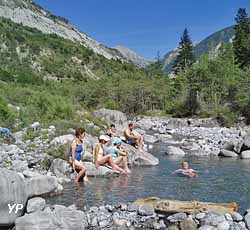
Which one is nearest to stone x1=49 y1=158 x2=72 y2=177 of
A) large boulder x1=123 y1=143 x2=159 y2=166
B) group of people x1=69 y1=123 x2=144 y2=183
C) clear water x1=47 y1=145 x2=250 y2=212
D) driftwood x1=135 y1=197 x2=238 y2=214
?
group of people x1=69 y1=123 x2=144 y2=183

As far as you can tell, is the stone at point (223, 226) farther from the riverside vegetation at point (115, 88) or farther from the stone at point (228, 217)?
the riverside vegetation at point (115, 88)

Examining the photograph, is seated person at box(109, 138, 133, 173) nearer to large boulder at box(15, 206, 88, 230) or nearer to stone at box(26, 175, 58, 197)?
stone at box(26, 175, 58, 197)

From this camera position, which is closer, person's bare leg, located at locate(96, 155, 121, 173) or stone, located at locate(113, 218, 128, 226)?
stone, located at locate(113, 218, 128, 226)

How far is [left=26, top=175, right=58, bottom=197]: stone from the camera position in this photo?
10953mm

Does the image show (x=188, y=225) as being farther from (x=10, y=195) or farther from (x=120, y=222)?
(x=10, y=195)

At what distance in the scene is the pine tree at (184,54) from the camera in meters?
83.2

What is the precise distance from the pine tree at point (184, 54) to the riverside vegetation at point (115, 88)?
3.20ft

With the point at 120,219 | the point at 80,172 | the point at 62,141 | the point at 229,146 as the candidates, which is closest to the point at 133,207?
the point at 120,219

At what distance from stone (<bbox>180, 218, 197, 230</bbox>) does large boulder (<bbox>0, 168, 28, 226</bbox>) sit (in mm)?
3423

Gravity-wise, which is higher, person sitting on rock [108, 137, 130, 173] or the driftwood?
person sitting on rock [108, 137, 130, 173]

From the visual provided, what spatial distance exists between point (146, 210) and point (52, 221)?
2385 millimetres

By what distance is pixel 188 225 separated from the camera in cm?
880

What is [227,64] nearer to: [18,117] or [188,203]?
[18,117]

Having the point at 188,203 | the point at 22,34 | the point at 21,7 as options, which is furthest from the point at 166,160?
the point at 21,7
